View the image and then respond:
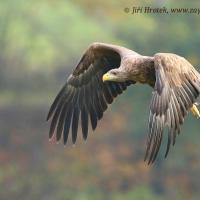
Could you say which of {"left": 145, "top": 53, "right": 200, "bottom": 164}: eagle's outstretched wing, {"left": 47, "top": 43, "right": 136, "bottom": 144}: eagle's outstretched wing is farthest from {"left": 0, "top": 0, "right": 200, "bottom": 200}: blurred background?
{"left": 145, "top": 53, "right": 200, "bottom": 164}: eagle's outstretched wing

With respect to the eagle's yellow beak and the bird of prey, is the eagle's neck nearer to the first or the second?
the bird of prey

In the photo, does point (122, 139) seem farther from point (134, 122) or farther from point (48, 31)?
point (48, 31)

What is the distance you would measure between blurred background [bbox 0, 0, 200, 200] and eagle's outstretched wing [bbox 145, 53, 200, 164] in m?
31.6

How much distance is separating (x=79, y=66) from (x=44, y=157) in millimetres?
33051

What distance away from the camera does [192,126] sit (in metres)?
51.1

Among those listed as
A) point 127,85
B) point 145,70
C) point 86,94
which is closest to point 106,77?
point 145,70

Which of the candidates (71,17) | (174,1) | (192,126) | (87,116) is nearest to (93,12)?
(71,17)

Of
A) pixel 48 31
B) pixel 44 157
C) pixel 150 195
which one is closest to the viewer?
pixel 150 195

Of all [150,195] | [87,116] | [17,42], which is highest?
[87,116]

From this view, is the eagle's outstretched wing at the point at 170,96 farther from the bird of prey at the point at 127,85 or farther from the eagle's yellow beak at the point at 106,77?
the eagle's yellow beak at the point at 106,77

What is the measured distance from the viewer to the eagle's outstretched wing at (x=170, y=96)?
16062 millimetres

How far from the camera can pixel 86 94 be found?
20141mm

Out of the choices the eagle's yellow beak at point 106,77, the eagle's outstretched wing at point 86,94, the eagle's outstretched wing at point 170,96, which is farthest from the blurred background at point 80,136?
the eagle's outstretched wing at point 170,96

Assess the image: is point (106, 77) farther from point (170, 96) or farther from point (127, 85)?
point (170, 96)
